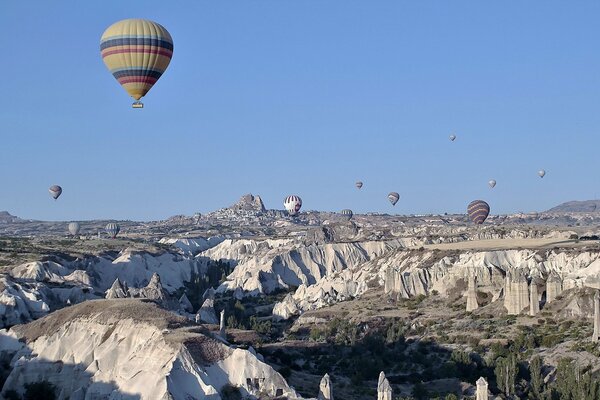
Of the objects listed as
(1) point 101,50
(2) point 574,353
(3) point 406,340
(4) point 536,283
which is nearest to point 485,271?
(4) point 536,283

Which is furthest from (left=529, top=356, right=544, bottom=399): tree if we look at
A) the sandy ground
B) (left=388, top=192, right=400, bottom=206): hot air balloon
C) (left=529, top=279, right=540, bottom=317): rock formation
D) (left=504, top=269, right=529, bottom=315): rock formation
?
(left=388, top=192, right=400, bottom=206): hot air balloon

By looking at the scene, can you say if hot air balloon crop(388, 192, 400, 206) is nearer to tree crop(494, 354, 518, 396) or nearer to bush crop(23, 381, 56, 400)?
tree crop(494, 354, 518, 396)

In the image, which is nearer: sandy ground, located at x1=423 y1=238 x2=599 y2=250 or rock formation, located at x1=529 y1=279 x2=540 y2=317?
rock formation, located at x1=529 y1=279 x2=540 y2=317

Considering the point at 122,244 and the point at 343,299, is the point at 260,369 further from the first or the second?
the point at 122,244

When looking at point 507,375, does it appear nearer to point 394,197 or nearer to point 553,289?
point 553,289

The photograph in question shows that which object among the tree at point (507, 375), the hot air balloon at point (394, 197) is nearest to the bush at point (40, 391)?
the tree at point (507, 375)

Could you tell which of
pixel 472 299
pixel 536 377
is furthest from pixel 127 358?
pixel 472 299
